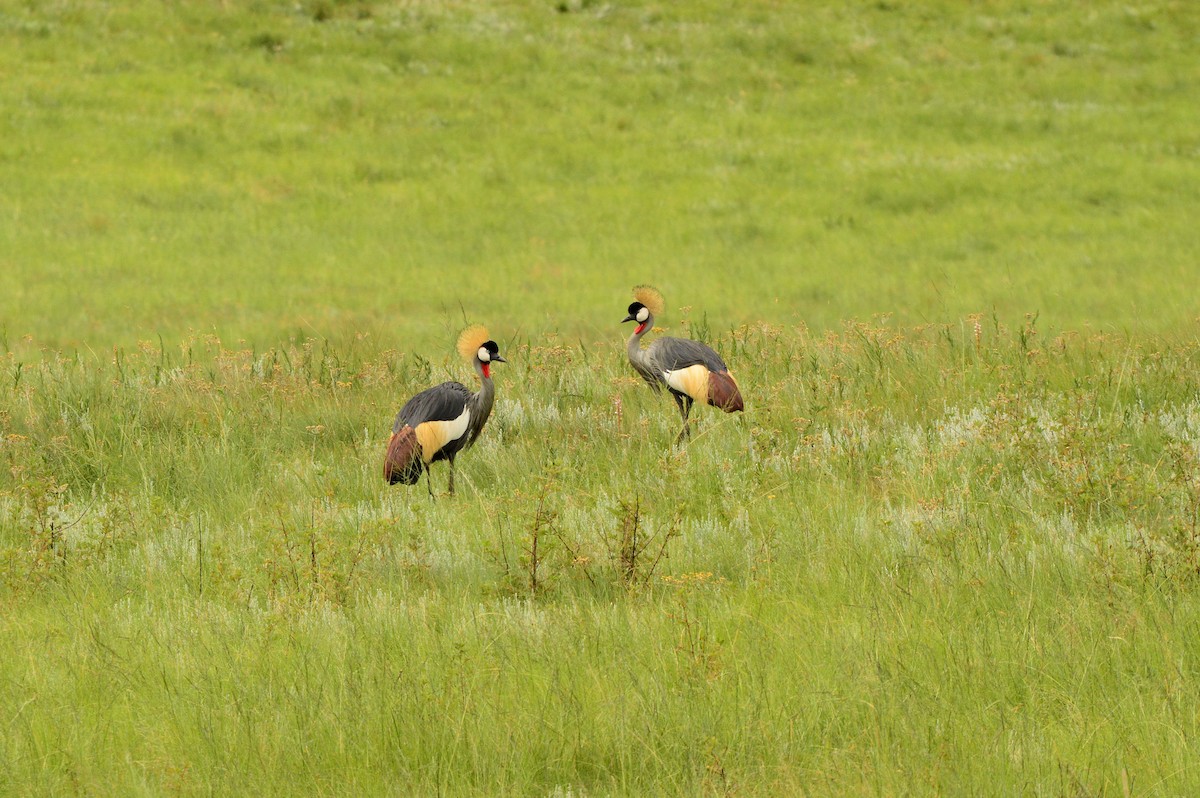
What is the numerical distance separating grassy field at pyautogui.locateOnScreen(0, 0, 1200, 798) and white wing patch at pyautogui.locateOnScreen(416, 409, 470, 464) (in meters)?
0.31

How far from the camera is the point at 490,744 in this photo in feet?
11.9

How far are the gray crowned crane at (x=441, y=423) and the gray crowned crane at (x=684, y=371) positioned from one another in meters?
1.26

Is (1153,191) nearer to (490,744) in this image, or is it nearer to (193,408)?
(193,408)

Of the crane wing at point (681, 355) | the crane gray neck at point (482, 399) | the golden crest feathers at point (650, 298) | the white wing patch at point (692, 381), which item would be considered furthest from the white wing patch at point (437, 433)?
the golden crest feathers at point (650, 298)

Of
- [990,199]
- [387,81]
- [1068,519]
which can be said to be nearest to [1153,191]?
[990,199]

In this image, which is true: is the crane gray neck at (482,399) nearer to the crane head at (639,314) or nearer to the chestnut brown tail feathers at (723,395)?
the chestnut brown tail feathers at (723,395)

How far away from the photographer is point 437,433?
7043 mm

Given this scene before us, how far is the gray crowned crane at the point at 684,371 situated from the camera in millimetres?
8055

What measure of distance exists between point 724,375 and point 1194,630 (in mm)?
4307

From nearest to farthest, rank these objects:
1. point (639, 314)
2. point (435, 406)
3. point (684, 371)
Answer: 1. point (435, 406)
2. point (684, 371)
3. point (639, 314)

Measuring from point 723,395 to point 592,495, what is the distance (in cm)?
219

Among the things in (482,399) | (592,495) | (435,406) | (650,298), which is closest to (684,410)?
(650,298)

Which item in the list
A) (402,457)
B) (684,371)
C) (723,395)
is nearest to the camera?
(402,457)

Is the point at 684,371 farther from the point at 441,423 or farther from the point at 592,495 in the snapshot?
the point at 592,495
